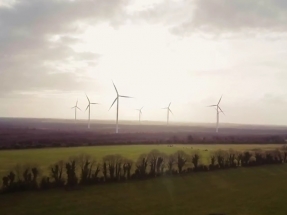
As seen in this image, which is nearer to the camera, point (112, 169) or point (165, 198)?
point (165, 198)

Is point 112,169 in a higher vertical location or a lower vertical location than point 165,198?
higher

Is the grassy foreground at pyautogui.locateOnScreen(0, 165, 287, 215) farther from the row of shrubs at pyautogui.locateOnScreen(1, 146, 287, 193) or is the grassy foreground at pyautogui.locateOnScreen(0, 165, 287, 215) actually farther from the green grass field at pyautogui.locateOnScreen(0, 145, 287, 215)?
the row of shrubs at pyautogui.locateOnScreen(1, 146, 287, 193)

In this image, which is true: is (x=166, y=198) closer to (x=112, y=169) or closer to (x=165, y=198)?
(x=165, y=198)

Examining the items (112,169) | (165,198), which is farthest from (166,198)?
(112,169)

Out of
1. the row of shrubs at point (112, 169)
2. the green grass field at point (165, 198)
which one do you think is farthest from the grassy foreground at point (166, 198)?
the row of shrubs at point (112, 169)

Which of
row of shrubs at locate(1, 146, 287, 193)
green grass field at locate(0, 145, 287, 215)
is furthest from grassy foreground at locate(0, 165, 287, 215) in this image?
row of shrubs at locate(1, 146, 287, 193)

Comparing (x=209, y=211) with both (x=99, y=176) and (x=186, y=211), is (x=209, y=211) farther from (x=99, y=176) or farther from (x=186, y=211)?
(x=99, y=176)

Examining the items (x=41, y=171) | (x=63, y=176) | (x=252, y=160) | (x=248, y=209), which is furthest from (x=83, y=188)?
(x=252, y=160)
